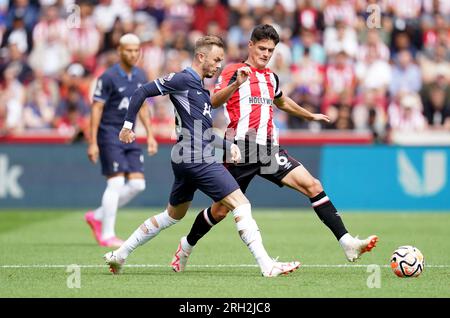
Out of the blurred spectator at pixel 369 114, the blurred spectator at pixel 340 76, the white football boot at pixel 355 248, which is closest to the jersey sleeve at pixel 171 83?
the white football boot at pixel 355 248

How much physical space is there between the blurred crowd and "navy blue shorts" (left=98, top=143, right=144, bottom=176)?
6764 mm

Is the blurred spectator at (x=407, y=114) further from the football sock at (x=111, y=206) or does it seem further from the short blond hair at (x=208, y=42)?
the short blond hair at (x=208, y=42)

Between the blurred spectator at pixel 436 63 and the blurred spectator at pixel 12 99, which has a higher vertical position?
the blurred spectator at pixel 436 63

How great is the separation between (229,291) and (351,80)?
14230 millimetres

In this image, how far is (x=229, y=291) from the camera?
8398mm

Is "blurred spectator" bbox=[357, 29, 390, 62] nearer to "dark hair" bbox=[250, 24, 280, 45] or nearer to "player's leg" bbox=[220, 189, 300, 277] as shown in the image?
"dark hair" bbox=[250, 24, 280, 45]

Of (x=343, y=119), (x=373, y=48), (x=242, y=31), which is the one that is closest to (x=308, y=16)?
(x=242, y=31)

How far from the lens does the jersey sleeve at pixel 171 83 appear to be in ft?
30.9

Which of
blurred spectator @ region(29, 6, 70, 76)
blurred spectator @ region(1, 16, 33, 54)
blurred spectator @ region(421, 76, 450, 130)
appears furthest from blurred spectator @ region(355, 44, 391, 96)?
blurred spectator @ region(1, 16, 33, 54)

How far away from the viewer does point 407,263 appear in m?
9.38

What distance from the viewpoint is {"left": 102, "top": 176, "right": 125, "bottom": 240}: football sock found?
13422 mm

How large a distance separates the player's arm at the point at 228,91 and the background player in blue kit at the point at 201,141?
3.9 inches

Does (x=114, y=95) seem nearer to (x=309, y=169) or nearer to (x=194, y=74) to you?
(x=194, y=74)

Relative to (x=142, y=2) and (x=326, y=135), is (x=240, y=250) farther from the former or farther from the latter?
(x=142, y=2)
